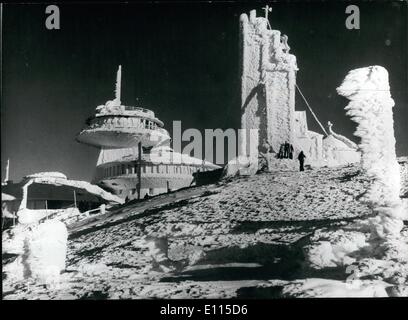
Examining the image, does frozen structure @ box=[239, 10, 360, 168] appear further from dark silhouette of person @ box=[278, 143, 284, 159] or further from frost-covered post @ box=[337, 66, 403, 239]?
frost-covered post @ box=[337, 66, 403, 239]

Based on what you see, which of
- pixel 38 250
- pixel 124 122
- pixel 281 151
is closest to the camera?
pixel 38 250

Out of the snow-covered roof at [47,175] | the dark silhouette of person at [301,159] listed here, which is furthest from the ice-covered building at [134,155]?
the dark silhouette of person at [301,159]

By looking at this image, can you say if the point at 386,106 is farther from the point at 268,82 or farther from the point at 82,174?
the point at 82,174

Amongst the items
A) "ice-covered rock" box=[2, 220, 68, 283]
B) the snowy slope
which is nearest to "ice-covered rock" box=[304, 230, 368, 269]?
the snowy slope

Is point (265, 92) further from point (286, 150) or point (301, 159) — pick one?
point (301, 159)

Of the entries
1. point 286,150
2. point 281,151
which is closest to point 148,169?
point 281,151

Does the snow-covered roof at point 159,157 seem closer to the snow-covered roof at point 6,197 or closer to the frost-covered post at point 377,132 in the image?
the snow-covered roof at point 6,197
